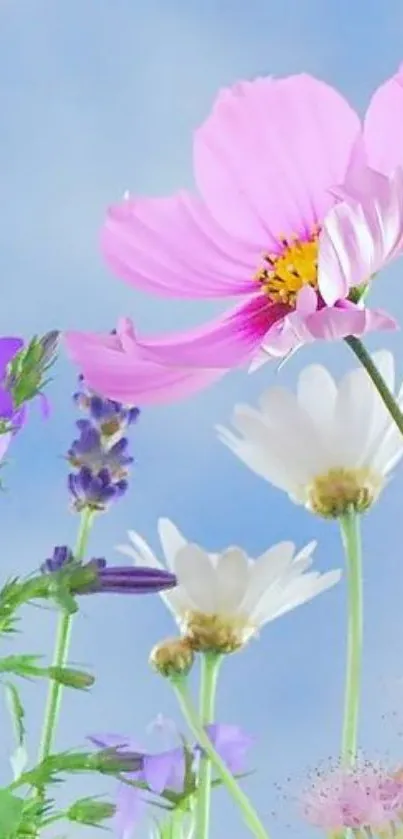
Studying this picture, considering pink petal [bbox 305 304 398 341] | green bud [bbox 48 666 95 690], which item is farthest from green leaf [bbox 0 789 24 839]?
pink petal [bbox 305 304 398 341]

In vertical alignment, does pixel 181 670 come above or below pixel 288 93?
below

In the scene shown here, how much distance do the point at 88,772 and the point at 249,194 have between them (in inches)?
7.9

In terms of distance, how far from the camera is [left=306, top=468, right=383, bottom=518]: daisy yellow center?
0.71 metres

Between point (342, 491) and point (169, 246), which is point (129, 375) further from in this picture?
point (342, 491)

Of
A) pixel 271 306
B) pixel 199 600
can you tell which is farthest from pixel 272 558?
pixel 271 306

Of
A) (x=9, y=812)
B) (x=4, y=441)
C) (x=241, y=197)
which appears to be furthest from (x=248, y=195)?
(x=9, y=812)

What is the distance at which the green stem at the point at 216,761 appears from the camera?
63cm

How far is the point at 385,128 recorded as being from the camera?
56 cm

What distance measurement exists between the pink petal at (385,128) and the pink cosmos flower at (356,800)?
0.67 feet

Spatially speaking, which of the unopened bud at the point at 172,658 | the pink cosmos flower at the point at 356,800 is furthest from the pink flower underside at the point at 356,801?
the unopened bud at the point at 172,658

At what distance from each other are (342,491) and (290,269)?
133 millimetres

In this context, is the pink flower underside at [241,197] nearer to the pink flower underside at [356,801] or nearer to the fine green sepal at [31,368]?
the fine green sepal at [31,368]

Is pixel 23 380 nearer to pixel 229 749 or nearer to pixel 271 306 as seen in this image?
pixel 271 306

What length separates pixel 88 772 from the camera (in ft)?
1.91
